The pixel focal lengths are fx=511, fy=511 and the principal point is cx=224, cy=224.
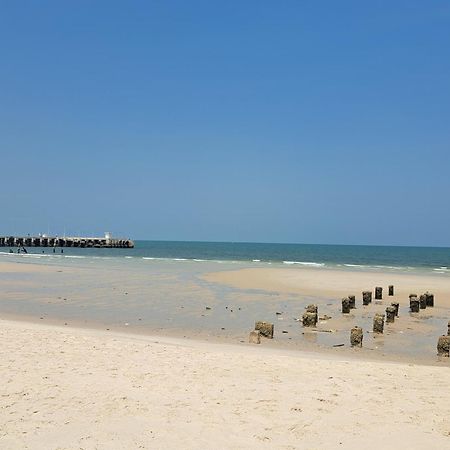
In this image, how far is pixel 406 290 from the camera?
105 ft

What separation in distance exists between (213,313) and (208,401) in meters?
12.2

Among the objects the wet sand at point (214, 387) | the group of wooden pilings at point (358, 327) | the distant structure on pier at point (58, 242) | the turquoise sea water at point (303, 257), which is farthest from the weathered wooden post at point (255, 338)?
the distant structure on pier at point (58, 242)

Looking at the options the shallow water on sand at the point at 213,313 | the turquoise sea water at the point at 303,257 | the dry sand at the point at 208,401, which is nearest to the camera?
the dry sand at the point at 208,401

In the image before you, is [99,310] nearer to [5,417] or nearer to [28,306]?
[28,306]

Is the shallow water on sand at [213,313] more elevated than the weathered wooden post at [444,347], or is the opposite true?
the weathered wooden post at [444,347]

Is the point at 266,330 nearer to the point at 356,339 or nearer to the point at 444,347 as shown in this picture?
the point at 356,339

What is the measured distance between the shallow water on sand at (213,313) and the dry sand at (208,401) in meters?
4.20

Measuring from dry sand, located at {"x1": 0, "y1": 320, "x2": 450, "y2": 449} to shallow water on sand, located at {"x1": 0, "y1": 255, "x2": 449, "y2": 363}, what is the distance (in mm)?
4197

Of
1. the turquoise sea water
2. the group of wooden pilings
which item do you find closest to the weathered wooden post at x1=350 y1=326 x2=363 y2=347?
the group of wooden pilings

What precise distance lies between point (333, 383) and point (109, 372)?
401 cm

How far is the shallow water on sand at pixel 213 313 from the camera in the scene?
1520 centimetres

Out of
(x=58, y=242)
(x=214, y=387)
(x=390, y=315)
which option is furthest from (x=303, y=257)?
(x=214, y=387)

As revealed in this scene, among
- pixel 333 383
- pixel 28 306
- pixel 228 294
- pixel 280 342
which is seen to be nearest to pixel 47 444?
pixel 333 383

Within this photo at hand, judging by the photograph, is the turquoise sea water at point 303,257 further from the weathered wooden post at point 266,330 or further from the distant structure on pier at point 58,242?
the weathered wooden post at point 266,330
